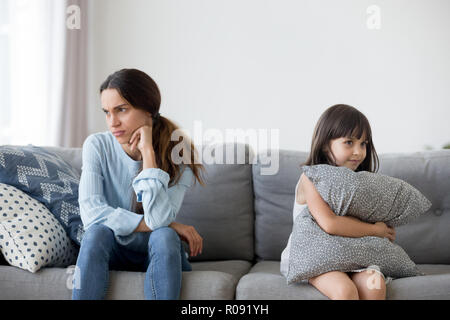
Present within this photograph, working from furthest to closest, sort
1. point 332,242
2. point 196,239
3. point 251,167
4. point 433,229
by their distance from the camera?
point 251,167 < point 433,229 < point 196,239 < point 332,242

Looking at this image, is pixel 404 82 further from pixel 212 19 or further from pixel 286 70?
pixel 212 19

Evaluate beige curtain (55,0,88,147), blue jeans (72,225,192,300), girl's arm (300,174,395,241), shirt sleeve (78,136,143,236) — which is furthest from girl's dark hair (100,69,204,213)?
beige curtain (55,0,88,147)

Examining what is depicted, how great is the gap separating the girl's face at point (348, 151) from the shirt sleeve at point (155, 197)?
0.55 metres

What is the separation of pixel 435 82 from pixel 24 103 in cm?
247

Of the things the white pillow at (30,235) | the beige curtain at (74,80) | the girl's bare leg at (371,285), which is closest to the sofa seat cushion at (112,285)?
the white pillow at (30,235)

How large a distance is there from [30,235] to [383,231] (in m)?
1.05

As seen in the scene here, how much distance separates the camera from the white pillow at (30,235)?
4.78ft

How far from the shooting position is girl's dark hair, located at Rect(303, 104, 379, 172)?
1.63m

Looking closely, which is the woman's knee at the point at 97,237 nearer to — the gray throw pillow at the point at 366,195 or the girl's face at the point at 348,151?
the gray throw pillow at the point at 366,195

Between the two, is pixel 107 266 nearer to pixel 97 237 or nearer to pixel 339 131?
pixel 97 237

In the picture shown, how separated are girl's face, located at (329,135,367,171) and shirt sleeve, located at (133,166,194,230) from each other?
1.82ft

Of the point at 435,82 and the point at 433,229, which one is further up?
the point at 435,82
